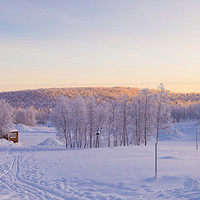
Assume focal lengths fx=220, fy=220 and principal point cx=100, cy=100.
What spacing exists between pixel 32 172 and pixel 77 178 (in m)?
4.09

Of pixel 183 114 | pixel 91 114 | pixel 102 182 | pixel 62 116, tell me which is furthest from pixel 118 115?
pixel 183 114

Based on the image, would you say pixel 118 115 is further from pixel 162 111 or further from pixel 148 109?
pixel 162 111

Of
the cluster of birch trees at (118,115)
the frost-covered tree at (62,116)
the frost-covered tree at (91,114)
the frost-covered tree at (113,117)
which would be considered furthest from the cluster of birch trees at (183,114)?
the frost-covered tree at (62,116)

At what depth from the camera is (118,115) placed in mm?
39688

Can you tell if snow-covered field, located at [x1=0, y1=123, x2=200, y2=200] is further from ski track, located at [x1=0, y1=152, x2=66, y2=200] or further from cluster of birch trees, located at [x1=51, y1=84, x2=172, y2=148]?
cluster of birch trees, located at [x1=51, y1=84, x2=172, y2=148]

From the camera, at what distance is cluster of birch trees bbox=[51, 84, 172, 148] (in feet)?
114

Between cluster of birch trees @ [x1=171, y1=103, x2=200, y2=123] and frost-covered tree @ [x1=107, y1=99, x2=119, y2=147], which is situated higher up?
frost-covered tree @ [x1=107, y1=99, x2=119, y2=147]

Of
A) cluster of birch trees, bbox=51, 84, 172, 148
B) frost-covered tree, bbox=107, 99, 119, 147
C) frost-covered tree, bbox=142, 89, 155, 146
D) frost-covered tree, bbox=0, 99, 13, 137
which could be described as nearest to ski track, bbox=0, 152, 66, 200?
cluster of birch trees, bbox=51, 84, 172, 148

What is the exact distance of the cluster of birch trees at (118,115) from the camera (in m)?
34.8

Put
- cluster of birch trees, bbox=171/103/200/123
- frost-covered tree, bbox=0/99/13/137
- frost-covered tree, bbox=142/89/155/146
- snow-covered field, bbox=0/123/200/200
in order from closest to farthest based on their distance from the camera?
snow-covered field, bbox=0/123/200/200, frost-covered tree, bbox=142/89/155/146, frost-covered tree, bbox=0/99/13/137, cluster of birch trees, bbox=171/103/200/123

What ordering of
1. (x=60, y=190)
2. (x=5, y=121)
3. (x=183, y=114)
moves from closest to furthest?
(x=60, y=190) → (x=5, y=121) → (x=183, y=114)

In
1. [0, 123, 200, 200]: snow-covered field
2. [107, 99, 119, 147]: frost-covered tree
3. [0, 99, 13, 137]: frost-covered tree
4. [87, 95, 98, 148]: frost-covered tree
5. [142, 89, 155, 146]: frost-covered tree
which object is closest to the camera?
[0, 123, 200, 200]: snow-covered field

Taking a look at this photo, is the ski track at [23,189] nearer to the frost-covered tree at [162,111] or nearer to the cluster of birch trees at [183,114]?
the frost-covered tree at [162,111]

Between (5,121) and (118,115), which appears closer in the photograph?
(118,115)
